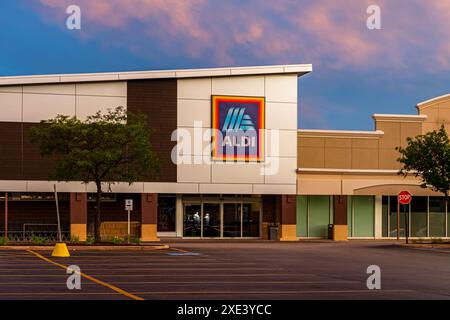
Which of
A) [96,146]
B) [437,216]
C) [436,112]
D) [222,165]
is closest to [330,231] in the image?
[437,216]

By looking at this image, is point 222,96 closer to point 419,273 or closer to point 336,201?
point 336,201

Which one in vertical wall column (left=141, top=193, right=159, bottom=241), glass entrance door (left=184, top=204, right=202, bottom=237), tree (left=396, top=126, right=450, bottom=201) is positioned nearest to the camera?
tree (left=396, top=126, right=450, bottom=201)

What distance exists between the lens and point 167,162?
143 feet

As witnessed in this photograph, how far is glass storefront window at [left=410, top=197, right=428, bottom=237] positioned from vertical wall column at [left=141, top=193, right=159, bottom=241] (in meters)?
17.1

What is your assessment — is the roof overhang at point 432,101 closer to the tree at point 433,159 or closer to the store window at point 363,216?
the store window at point 363,216

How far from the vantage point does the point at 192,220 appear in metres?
45.9

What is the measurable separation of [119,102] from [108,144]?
8.47 m

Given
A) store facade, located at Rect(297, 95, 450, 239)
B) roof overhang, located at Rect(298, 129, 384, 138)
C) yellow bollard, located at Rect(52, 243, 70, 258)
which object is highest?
roof overhang, located at Rect(298, 129, 384, 138)

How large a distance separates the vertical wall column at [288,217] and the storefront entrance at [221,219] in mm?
2119

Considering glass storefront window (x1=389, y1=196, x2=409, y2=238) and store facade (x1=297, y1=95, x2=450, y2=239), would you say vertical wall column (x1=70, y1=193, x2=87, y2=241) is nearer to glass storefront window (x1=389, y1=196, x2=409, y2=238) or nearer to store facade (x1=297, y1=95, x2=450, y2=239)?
store facade (x1=297, y1=95, x2=450, y2=239)

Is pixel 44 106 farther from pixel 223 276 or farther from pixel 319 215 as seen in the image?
pixel 223 276

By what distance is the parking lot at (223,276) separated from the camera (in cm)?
1598

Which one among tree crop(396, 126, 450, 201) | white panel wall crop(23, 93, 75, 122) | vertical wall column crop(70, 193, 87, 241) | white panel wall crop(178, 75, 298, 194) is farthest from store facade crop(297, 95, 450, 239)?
white panel wall crop(23, 93, 75, 122)

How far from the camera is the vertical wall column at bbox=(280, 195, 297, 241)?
149 feet
